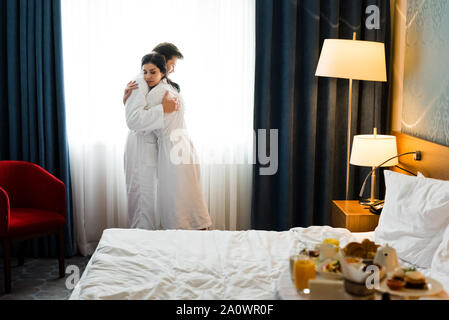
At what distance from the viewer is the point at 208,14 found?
433 cm

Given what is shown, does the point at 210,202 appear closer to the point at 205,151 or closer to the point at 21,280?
the point at 205,151

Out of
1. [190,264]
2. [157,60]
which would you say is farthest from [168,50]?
[190,264]

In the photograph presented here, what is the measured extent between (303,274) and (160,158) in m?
2.19

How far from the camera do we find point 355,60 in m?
3.76

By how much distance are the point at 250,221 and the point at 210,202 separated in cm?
37

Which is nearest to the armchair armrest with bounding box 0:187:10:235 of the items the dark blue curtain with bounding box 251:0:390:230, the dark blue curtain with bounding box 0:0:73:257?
the dark blue curtain with bounding box 0:0:73:257

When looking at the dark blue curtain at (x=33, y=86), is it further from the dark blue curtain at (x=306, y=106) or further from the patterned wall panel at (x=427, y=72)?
the patterned wall panel at (x=427, y=72)

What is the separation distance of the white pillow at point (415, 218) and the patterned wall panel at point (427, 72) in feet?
1.83

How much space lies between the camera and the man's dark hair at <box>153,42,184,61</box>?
13.5ft

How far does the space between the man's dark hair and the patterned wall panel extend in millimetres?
1690

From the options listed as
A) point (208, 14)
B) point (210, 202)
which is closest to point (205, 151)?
point (210, 202)

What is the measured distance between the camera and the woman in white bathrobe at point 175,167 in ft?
13.1

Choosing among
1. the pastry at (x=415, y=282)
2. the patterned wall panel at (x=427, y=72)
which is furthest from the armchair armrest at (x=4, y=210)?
the patterned wall panel at (x=427, y=72)

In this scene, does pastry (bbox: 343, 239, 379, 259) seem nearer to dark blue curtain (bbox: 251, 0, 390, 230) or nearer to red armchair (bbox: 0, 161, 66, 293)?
dark blue curtain (bbox: 251, 0, 390, 230)
